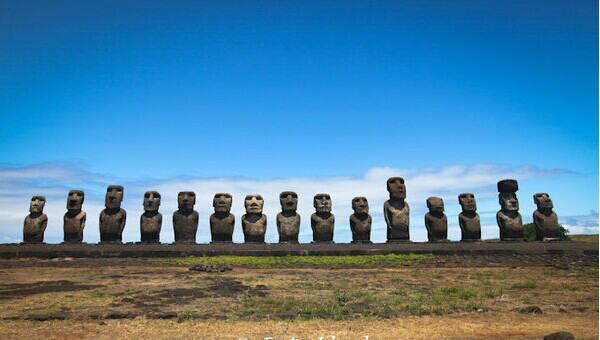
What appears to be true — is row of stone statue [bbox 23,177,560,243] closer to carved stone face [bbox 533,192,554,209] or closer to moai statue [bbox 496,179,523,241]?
moai statue [bbox 496,179,523,241]

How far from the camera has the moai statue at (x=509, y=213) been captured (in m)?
22.6

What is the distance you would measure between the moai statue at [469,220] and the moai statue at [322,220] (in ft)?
20.5

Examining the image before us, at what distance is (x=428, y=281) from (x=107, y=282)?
26.7ft

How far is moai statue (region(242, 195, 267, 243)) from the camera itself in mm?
21594

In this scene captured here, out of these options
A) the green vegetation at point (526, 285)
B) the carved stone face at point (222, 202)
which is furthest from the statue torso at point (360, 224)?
the green vegetation at point (526, 285)

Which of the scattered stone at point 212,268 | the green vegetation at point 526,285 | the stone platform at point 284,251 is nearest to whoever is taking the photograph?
the green vegetation at point 526,285

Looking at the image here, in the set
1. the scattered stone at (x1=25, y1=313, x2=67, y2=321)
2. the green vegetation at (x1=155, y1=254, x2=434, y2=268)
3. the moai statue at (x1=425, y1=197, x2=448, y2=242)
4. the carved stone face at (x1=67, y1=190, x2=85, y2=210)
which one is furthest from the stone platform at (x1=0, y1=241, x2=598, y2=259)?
the scattered stone at (x1=25, y1=313, x2=67, y2=321)

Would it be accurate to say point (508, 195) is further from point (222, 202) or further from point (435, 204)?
point (222, 202)

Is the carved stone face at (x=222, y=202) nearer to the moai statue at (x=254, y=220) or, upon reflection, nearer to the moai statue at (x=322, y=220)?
the moai statue at (x=254, y=220)

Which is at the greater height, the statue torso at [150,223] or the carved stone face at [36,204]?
the carved stone face at [36,204]

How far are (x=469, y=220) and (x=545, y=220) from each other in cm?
403

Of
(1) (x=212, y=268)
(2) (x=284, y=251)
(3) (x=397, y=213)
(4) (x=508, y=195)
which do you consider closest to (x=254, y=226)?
(2) (x=284, y=251)

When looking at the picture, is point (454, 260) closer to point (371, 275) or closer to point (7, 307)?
point (371, 275)

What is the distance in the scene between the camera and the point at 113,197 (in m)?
22.0
